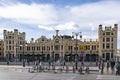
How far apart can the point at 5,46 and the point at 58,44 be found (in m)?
20.9

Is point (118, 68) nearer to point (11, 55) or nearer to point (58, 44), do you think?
point (58, 44)

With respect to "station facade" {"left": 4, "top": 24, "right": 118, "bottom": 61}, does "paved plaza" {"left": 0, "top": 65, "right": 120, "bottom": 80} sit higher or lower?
lower

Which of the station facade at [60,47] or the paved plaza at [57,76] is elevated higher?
the station facade at [60,47]

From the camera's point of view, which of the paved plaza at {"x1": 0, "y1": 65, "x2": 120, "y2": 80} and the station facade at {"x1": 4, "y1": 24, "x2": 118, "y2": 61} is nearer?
the paved plaza at {"x1": 0, "y1": 65, "x2": 120, "y2": 80}

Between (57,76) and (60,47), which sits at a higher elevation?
(60,47)

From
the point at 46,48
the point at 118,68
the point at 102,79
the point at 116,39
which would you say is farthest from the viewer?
the point at 46,48

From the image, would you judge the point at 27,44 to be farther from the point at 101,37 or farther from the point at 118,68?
the point at 118,68

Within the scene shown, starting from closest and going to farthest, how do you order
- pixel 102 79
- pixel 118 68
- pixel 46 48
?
pixel 102 79, pixel 118 68, pixel 46 48

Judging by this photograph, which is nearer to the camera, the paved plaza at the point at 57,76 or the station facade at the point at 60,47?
the paved plaza at the point at 57,76

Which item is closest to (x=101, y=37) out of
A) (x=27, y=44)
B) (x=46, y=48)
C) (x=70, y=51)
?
(x=70, y=51)

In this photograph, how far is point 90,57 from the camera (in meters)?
105

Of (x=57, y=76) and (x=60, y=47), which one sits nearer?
(x=57, y=76)

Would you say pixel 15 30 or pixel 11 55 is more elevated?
pixel 15 30

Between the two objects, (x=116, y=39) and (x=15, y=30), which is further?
(x=15, y=30)
